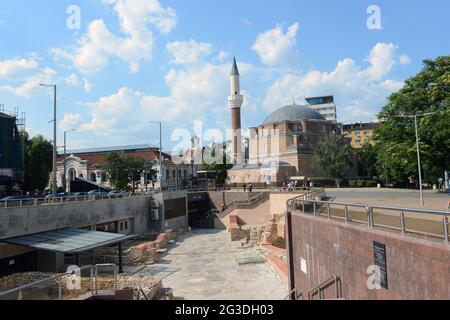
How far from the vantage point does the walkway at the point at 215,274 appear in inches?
868

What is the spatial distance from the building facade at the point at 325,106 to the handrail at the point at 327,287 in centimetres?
12422

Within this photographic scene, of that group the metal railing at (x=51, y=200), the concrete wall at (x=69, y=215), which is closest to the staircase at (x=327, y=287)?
the concrete wall at (x=69, y=215)

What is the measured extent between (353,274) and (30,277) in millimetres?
15639

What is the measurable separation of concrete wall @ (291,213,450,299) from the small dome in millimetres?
63574

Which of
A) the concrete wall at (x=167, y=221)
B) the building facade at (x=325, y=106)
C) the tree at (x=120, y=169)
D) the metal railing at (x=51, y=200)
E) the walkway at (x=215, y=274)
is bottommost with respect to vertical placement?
the walkway at (x=215, y=274)

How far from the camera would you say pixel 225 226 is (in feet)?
162

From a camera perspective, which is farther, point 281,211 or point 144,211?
point 281,211

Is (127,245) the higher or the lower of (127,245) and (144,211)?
the lower

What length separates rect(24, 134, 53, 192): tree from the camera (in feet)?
185

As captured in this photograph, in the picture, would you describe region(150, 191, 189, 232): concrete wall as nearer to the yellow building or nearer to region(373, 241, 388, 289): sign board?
region(373, 241, 388, 289): sign board

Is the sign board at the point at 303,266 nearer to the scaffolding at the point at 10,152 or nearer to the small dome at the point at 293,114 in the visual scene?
the scaffolding at the point at 10,152

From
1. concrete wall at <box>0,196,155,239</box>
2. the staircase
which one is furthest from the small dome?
the staircase
